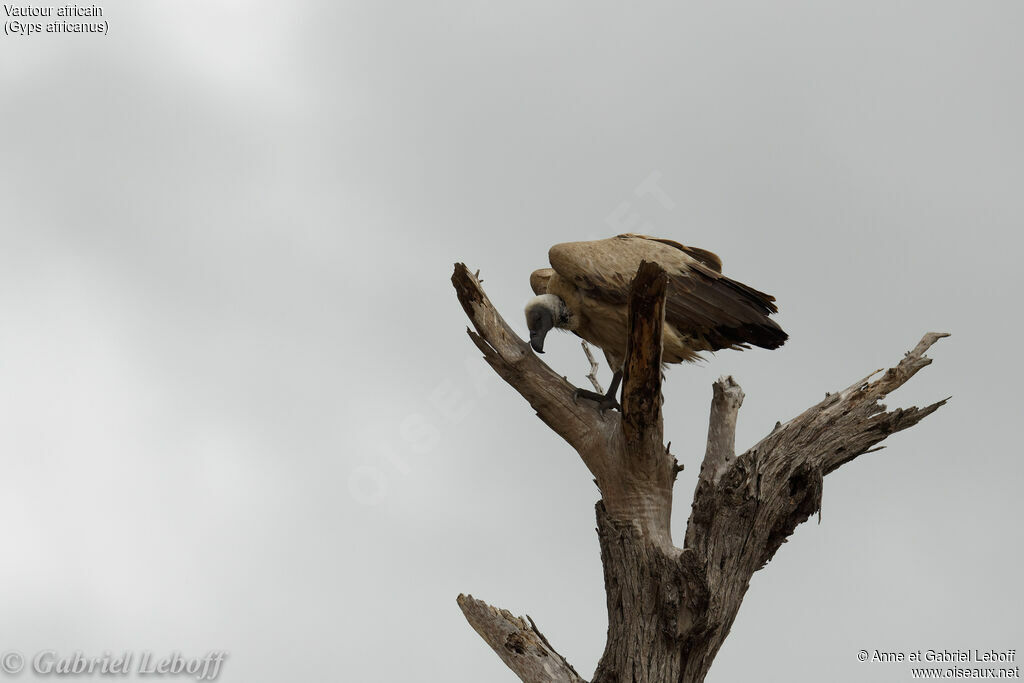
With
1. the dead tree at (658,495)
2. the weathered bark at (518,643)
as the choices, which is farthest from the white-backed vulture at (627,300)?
the weathered bark at (518,643)

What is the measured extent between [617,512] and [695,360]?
140cm

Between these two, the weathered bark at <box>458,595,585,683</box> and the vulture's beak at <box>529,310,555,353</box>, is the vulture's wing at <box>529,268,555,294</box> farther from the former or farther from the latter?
the weathered bark at <box>458,595,585,683</box>

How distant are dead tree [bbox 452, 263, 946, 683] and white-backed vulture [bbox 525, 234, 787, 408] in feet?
1.45

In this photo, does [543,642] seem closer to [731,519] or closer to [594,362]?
[731,519]

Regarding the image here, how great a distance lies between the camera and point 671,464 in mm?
6328

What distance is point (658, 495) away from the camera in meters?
6.24

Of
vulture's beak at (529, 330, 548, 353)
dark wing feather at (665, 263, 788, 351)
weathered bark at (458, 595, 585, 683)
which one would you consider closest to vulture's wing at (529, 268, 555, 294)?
vulture's beak at (529, 330, 548, 353)

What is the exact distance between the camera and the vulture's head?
6.74 meters

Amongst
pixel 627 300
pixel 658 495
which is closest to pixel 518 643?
pixel 658 495

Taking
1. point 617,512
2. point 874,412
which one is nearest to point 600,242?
point 617,512

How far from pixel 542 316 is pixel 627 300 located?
791mm

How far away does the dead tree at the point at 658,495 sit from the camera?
5805 mm

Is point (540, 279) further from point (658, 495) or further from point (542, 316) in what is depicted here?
point (658, 495)

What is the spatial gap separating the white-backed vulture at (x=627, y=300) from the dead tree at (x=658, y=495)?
44 cm
